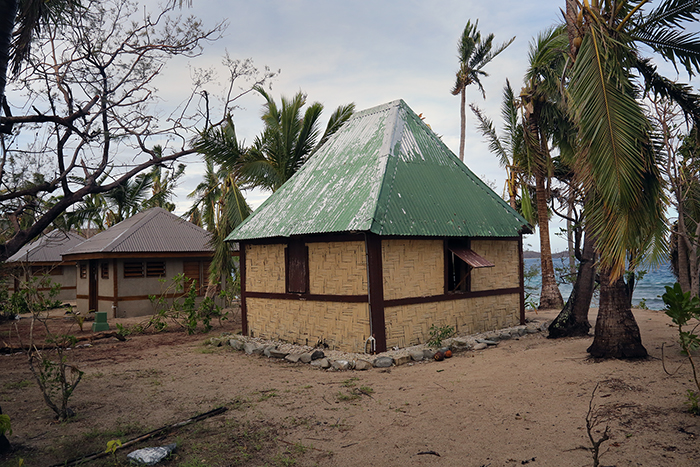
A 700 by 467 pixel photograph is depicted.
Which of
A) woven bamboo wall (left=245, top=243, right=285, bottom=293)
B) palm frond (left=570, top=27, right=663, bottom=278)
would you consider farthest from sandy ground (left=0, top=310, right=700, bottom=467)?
woven bamboo wall (left=245, top=243, right=285, bottom=293)

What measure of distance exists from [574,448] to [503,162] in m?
14.7

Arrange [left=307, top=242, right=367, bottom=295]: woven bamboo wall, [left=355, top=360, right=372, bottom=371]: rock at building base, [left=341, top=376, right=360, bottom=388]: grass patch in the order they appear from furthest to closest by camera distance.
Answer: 1. [left=307, top=242, right=367, bottom=295]: woven bamboo wall
2. [left=355, top=360, right=372, bottom=371]: rock at building base
3. [left=341, top=376, right=360, bottom=388]: grass patch

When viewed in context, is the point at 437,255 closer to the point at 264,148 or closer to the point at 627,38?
the point at 627,38

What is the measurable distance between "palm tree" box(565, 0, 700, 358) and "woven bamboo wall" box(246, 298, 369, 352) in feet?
13.9

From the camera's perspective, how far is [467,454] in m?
4.67

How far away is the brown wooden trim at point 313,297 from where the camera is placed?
9364 millimetres

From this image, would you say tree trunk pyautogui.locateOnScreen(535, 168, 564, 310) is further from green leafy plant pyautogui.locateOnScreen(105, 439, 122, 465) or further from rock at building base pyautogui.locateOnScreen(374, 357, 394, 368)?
green leafy plant pyautogui.locateOnScreen(105, 439, 122, 465)

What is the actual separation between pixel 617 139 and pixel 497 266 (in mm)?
5905

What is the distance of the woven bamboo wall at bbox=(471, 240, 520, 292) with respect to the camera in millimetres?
11289

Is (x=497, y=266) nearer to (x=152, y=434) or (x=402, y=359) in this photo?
(x=402, y=359)

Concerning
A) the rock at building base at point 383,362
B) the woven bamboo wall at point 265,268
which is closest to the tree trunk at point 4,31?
the rock at building base at point 383,362

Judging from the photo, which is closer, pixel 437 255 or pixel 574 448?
pixel 574 448

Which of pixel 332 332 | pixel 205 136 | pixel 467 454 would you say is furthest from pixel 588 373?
pixel 205 136

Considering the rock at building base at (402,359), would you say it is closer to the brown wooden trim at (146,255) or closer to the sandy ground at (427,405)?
the sandy ground at (427,405)
